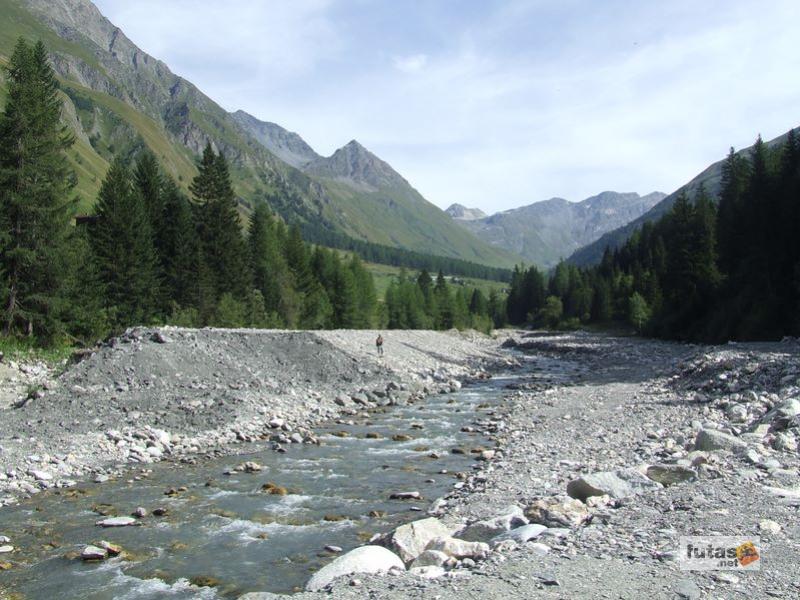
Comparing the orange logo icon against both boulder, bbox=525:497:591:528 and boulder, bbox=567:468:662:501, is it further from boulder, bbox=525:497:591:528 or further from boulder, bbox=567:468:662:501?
boulder, bbox=567:468:662:501

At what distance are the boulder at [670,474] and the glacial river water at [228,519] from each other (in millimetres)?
5217

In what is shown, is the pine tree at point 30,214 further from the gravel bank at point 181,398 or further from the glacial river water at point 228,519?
the glacial river water at point 228,519

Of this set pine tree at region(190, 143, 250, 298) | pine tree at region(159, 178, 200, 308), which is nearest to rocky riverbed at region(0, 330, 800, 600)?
pine tree at region(159, 178, 200, 308)

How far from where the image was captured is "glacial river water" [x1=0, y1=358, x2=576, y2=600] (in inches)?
386

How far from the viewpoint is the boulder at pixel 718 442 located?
43.6 ft

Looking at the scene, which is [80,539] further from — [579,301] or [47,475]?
[579,301]

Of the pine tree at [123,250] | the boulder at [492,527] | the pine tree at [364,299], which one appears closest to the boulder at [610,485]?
the boulder at [492,527]

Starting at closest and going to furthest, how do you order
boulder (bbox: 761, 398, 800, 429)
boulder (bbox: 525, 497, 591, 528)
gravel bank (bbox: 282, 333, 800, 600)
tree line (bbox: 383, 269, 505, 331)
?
gravel bank (bbox: 282, 333, 800, 600)
boulder (bbox: 525, 497, 591, 528)
boulder (bbox: 761, 398, 800, 429)
tree line (bbox: 383, 269, 505, 331)

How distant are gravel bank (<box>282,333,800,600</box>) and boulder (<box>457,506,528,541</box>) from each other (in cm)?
3

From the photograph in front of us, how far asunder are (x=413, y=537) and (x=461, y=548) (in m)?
1.13

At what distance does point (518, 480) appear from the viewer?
1442 centimetres

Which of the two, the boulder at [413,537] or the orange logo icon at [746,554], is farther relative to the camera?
the boulder at [413,537]

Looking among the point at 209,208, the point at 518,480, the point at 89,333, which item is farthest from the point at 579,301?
the point at 518,480

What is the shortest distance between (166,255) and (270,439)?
40950 mm
